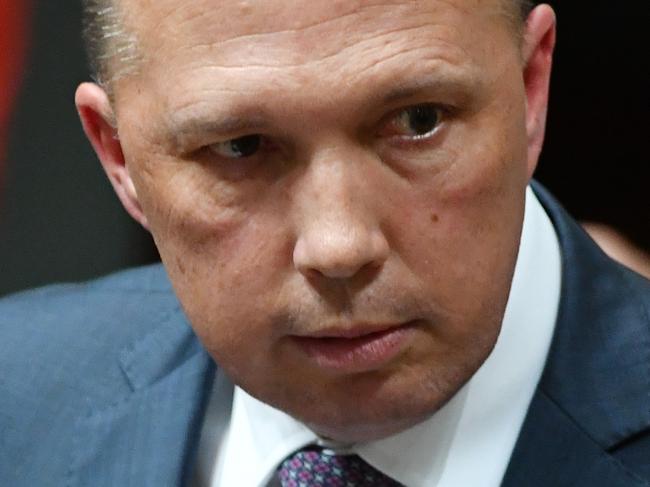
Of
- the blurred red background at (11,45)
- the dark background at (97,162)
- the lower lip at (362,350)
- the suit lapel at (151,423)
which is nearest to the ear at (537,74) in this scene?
the lower lip at (362,350)

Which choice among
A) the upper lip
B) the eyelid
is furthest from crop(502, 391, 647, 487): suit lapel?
the eyelid

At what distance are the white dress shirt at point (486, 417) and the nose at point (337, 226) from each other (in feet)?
0.90

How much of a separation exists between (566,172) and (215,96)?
1.09 meters

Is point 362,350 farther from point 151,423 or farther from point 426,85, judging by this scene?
point 151,423

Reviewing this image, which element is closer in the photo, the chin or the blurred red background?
the chin

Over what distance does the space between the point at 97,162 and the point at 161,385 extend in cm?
75

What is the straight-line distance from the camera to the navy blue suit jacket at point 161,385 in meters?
1.31

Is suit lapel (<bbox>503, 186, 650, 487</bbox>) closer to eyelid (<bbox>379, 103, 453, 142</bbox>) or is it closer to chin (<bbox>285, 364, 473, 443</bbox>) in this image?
chin (<bbox>285, 364, 473, 443</bbox>)

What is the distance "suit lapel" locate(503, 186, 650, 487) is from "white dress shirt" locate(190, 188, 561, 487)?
0.07 feet

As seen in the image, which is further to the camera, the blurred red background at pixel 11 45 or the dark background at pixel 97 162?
the blurred red background at pixel 11 45

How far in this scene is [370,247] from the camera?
3.70ft

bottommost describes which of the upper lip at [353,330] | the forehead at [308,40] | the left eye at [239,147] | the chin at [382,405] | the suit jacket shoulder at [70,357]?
the suit jacket shoulder at [70,357]

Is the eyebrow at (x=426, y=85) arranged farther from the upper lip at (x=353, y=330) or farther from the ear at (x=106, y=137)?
the ear at (x=106, y=137)

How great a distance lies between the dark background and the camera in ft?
6.53
